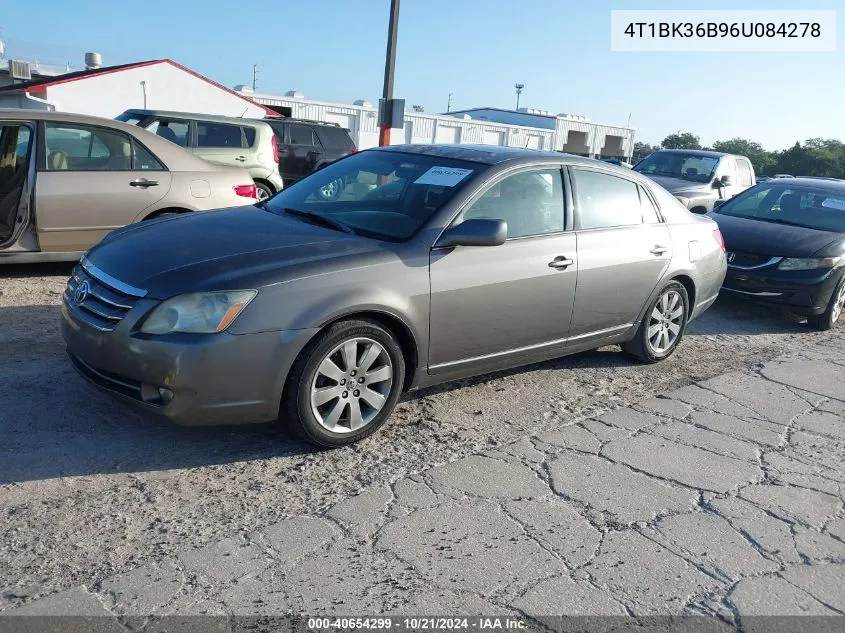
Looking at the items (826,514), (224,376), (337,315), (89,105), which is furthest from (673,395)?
(89,105)

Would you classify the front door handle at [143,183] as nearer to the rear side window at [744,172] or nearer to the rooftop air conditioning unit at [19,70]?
the rear side window at [744,172]

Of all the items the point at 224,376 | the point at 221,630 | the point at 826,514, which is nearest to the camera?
the point at 221,630

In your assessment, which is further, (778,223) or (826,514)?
(778,223)

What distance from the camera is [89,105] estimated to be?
2612 centimetres

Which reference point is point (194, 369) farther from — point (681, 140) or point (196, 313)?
point (681, 140)

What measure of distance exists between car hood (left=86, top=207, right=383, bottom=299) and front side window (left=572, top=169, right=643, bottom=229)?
1.66 metres

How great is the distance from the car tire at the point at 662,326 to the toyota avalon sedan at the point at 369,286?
39mm

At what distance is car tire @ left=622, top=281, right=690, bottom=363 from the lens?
5770 millimetres

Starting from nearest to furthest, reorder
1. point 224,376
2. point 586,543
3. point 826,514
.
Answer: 1. point 586,543
2. point 224,376
3. point 826,514

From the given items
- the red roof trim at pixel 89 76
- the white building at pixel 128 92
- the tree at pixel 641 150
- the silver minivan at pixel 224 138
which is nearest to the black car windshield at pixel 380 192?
the silver minivan at pixel 224 138

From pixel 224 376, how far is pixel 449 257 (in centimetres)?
142

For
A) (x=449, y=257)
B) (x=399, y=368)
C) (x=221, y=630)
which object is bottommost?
(x=221, y=630)

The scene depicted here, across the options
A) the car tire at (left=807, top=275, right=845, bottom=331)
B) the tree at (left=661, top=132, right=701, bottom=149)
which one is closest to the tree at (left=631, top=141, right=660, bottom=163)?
the tree at (left=661, top=132, right=701, bottom=149)

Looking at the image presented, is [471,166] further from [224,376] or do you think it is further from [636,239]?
[224,376]
